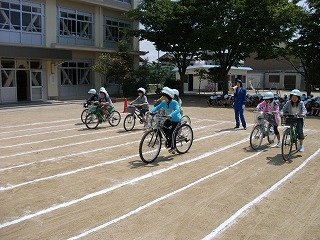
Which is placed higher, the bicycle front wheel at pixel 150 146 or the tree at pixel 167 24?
the tree at pixel 167 24

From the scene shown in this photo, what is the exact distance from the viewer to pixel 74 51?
3027cm

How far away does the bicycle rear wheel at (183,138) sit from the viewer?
936cm

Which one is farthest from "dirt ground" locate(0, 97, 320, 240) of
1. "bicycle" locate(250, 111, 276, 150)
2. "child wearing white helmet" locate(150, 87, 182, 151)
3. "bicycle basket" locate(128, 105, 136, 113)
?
"bicycle basket" locate(128, 105, 136, 113)

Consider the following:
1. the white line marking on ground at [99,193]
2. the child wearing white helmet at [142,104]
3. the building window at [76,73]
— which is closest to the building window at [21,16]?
the building window at [76,73]

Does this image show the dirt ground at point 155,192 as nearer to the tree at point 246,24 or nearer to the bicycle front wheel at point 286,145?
the bicycle front wheel at point 286,145

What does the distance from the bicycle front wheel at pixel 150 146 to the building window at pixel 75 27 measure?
22183 mm

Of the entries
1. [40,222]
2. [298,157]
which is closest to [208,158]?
[298,157]

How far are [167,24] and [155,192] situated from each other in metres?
25.5

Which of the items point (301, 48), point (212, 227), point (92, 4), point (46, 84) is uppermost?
point (92, 4)

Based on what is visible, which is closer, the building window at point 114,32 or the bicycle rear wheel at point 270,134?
the bicycle rear wheel at point 270,134

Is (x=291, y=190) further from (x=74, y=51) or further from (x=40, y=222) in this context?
(x=74, y=51)

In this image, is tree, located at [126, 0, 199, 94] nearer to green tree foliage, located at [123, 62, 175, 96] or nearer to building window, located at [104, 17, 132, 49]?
building window, located at [104, 17, 132, 49]

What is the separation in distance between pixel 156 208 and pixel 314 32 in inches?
→ 861

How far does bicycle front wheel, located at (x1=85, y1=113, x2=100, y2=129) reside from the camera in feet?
46.9
